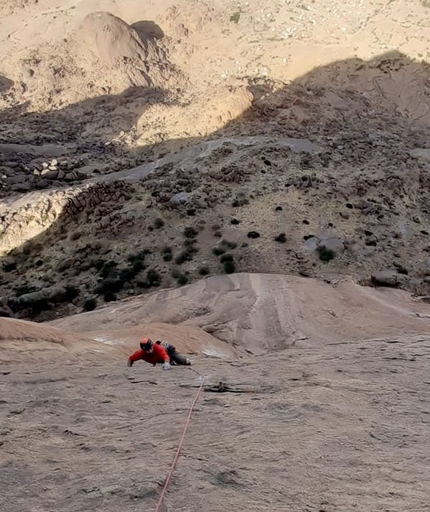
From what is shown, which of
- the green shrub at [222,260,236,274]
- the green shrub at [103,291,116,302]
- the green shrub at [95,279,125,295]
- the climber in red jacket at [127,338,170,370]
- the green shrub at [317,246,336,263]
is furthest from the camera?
the green shrub at [317,246,336,263]

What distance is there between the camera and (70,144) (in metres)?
35.8

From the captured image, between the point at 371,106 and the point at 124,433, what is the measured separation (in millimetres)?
32292

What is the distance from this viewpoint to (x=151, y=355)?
1038cm

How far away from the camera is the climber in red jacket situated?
10148 millimetres

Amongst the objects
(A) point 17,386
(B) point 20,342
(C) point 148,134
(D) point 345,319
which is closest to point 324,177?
(D) point 345,319

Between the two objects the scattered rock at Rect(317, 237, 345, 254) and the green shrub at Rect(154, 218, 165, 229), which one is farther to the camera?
the green shrub at Rect(154, 218, 165, 229)

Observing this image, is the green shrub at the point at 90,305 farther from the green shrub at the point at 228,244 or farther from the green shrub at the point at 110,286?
the green shrub at the point at 228,244

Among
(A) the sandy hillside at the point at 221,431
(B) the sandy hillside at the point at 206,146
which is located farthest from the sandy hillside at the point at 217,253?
(B) the sandy hillside at the point at 206,146

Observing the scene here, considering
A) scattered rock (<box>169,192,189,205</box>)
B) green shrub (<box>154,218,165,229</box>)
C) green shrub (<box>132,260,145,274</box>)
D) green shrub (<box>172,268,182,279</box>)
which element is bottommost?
green shrub (<box>172,268,182,279</box>)

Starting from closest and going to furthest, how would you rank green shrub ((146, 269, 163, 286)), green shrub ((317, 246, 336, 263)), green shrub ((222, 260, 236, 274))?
green shrub ((222, 260, 236, 274)) → green shrub ((146, 269, 163, 286)) → green shrub ((317, 246, 336, 263))

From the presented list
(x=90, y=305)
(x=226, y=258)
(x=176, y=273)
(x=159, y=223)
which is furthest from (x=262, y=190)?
(x=90, y=305)

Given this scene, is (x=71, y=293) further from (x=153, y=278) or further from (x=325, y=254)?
(x=325, y=254)

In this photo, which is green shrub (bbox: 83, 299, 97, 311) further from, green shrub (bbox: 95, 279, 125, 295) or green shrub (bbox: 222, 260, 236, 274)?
green shrub (bbox: 222, 260, 236, 274)

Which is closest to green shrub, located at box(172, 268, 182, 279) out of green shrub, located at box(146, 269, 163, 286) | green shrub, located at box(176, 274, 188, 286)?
green shrub, located at box(176, 274, 188, 286)
